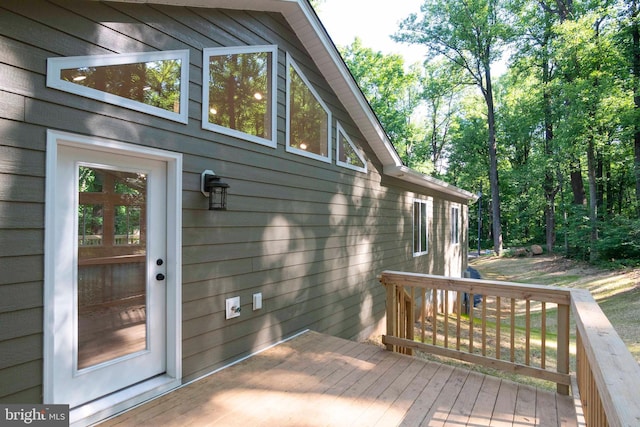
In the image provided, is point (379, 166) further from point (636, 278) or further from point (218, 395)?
point (636, 278)

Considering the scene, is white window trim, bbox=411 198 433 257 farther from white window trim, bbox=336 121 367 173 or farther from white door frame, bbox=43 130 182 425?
white door frame, bbox=43 130 182 425

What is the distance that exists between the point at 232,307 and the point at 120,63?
2.14 m

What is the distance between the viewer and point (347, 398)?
2750mm

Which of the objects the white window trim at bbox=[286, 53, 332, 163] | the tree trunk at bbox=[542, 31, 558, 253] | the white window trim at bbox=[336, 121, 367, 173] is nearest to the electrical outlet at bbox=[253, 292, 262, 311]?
the white window trim at bbox=[286, 53, 332, 163]

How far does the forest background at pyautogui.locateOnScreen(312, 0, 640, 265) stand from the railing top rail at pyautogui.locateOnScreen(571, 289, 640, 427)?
1253 centimetres

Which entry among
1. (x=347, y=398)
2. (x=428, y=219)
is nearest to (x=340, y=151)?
(x=347, y=398)

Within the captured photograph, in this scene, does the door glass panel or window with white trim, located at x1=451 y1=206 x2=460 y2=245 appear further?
window with white trim, located at x1=451 y1=206 x2=460 y2=245

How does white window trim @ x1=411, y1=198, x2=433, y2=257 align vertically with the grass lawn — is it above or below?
above

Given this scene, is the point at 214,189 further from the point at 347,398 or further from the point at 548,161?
the point at 548,161

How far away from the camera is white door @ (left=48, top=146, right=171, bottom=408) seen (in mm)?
2270

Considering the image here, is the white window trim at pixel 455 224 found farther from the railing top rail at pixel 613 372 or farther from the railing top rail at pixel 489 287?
the railing top rail at pixel 613 372

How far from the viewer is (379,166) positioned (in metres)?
6.38

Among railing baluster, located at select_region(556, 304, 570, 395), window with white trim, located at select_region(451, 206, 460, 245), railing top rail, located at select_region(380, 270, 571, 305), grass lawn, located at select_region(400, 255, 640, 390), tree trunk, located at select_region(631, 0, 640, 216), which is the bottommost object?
grass lawn, located at select_region(400, 255, 640, 390)

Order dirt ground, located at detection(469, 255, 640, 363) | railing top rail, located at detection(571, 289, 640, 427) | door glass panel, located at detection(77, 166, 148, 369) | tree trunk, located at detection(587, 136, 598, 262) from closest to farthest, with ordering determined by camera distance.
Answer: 1. railing top rail, located at detection(571, 289, 640, 427)
2. door glass panel, located at detection(77, 166, 148, 369)
3. dirt ground, located at detection(469, 255, 640, 363)
4. tree trunk, located at detection(587, 136, 598, 262)
